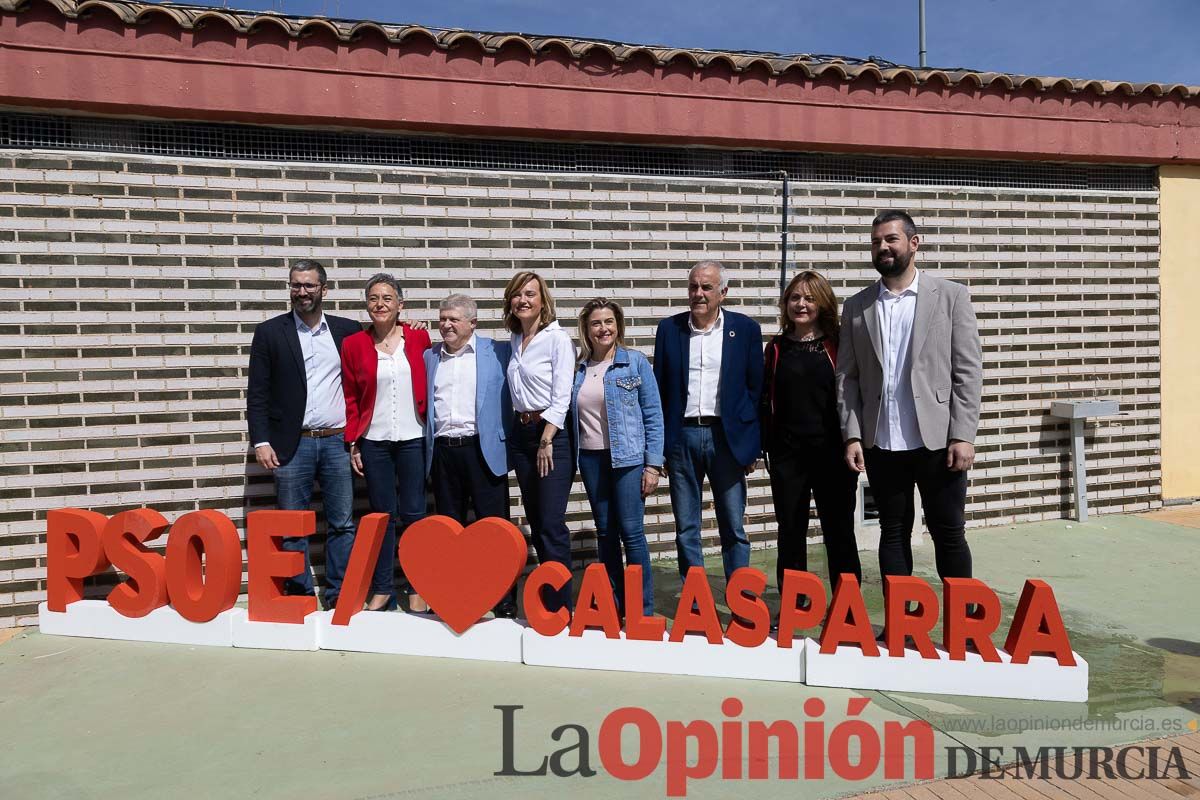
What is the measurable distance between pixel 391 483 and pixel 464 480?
434mm

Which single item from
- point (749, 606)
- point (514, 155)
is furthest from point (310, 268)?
point (749, 606)

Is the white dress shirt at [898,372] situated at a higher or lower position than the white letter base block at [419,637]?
higher

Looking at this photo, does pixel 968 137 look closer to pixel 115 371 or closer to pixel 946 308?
pixel 946 308

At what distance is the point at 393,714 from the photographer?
3881mm

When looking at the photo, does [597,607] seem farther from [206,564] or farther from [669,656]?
[206,564]

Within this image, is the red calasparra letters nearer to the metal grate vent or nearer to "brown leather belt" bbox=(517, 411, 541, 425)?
"brown leather belt" bbox=(517, 411, 541, 425)

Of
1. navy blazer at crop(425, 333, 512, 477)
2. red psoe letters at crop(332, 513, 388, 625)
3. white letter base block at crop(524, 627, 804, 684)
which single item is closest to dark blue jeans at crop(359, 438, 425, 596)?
navy blazer at crop(425, 333, 512, 477)

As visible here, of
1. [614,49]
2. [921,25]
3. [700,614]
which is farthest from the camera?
[921,25]

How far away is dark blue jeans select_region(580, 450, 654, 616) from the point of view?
4668mm

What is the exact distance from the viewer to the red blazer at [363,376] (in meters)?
4.93

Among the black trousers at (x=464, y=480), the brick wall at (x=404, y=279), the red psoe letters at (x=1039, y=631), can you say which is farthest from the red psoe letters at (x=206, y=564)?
the red psoe letters at (x=1039, y=631)

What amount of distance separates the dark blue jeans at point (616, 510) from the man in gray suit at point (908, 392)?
1.04m

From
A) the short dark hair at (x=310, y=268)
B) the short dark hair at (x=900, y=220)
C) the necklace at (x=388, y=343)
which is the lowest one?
the necklace at (x=388, y=343)

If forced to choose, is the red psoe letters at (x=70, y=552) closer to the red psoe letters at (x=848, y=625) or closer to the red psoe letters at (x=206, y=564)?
the red psoe letters at (x=206, y=564)
